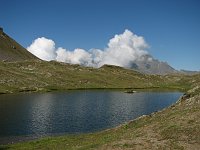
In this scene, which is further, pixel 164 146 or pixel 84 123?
pixel 84 123

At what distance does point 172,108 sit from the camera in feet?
189

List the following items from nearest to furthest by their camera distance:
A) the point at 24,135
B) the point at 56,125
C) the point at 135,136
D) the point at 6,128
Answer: the point at 135,136 → the point at 24,135 → the point at 6,128 → the point at 56,125

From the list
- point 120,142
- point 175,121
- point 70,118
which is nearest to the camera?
point 120,142

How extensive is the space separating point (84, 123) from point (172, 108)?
32367 millimetres

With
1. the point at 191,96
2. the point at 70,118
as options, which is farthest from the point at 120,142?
the point at 70,118

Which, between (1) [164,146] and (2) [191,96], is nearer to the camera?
(1) [164,146]

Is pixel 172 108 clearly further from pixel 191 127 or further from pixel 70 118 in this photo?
pixel 70 118

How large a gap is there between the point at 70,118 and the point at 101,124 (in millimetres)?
13014

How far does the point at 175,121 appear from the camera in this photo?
150ft

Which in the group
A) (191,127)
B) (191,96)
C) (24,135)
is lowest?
(24,135)

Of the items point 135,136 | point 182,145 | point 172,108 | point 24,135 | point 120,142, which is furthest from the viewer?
point 24,135

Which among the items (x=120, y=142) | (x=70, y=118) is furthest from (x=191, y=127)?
(x=70, y=118)

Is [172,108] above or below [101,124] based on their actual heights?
above

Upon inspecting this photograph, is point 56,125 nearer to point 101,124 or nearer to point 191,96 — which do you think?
point 101,124
